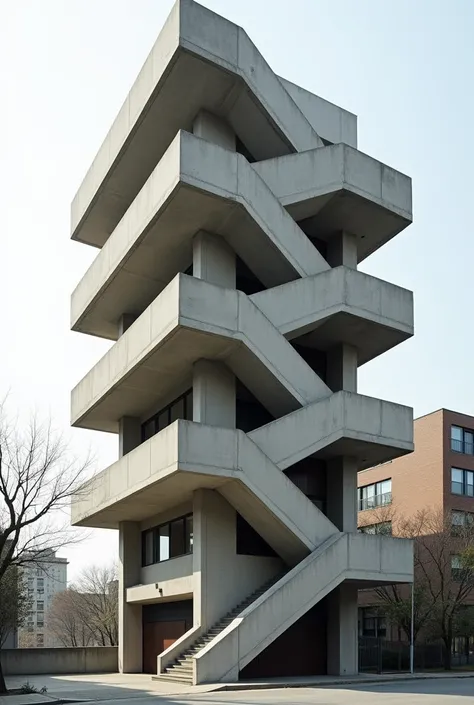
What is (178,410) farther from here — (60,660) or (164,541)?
(60,660)

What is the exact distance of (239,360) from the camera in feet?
97.1

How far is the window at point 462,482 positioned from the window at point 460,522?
2218 mm

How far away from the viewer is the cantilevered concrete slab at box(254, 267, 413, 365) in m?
30.5

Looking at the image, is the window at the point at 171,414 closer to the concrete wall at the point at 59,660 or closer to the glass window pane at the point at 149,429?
the glass window pane at the point at 149,429

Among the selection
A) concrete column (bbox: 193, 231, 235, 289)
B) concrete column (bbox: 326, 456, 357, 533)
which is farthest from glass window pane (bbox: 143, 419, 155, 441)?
concrete column (bbox: 193, 231, 235, 289)

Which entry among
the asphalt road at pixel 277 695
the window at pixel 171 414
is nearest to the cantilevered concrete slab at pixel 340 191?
the window at pixel 171 414

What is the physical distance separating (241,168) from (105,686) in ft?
58.8

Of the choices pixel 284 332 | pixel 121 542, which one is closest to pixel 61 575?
pixel 121 542

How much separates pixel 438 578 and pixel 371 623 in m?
9.52

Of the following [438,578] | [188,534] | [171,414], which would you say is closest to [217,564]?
[188,534]

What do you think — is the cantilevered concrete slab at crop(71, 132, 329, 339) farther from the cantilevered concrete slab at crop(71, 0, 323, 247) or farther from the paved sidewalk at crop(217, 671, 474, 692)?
the paved sidewalk at crop(217, 671, 474, 692)

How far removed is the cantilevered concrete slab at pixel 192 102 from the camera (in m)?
29.0

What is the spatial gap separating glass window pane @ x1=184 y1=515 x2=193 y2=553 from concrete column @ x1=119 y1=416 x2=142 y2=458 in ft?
23.1

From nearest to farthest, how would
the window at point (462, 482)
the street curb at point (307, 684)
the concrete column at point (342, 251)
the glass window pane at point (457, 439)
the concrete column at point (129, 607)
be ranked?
the street curb at point (307, 684), the concrete column at point (342, 251), the concrete column at point (129, 607), the window at point (462, 482), the glass window pane at point (457, 439)
